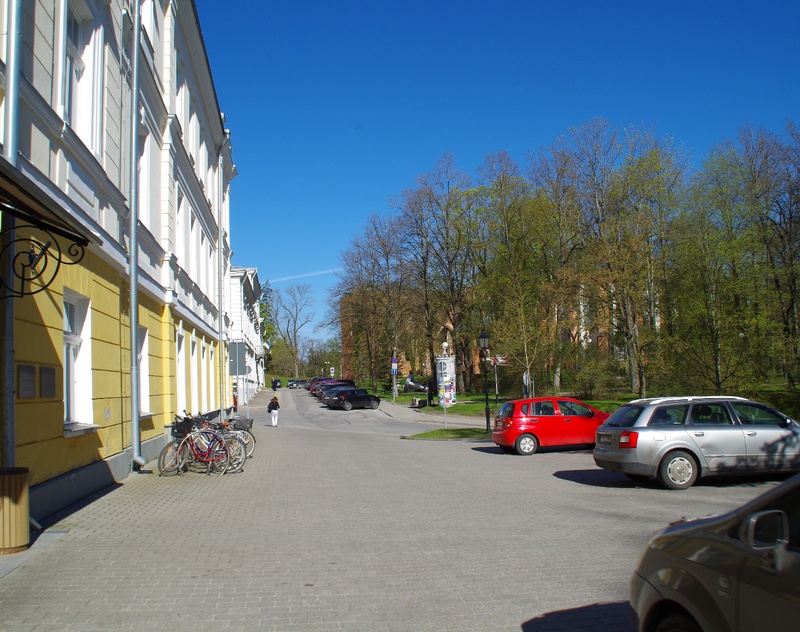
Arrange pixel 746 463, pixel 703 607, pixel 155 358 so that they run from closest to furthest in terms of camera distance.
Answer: pixel 703 607 → pixel 746 463 → pixel 155 358

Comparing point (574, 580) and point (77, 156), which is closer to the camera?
point (574, 580)

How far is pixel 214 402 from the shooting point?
30.9 m

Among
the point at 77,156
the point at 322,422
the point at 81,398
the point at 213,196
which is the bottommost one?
the point at 322,422

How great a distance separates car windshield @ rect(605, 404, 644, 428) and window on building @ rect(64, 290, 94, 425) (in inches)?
352

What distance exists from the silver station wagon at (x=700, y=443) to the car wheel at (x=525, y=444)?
22.3 feet

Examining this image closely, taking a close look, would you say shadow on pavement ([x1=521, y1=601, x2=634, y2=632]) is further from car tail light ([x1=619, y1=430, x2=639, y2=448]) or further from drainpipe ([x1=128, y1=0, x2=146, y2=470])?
drainpipe ([x1=128, y1=0, x2=146, y2=470])

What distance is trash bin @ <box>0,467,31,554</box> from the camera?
6.88 m

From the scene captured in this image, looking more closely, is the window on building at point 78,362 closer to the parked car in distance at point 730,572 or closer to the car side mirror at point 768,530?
the parked car in distance at point 730,572

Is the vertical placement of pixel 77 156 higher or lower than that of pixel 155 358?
higher

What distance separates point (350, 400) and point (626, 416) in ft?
125

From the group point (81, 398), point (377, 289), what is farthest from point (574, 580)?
point (377, 289)

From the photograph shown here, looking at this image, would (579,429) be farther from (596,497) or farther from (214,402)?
(214,402)

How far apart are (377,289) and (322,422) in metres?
22.1

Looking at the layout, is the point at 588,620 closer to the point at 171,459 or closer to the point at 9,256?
the point at 9,256
